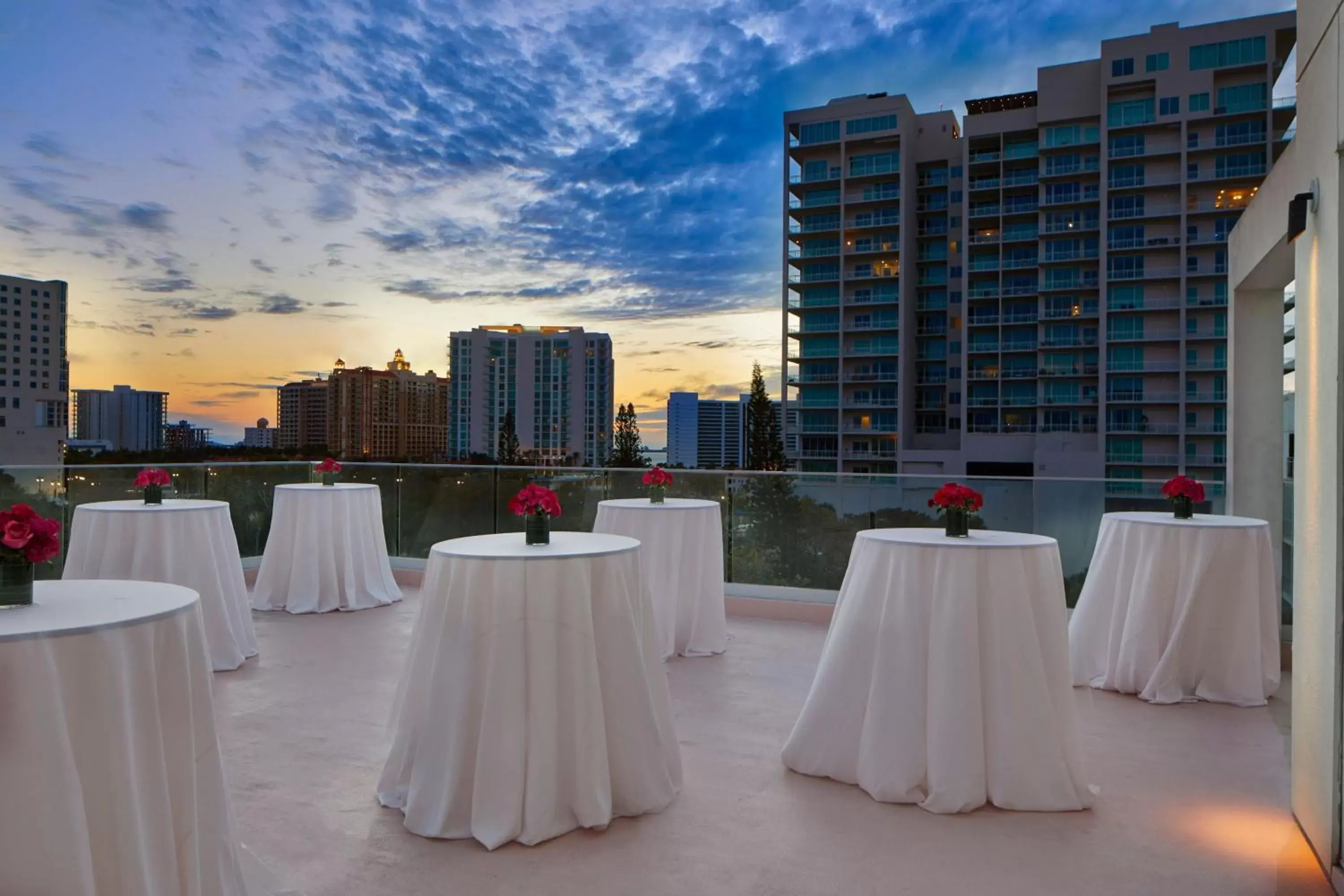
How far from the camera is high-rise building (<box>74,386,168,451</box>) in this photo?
64.9ft

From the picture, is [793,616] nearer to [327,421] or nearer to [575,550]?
[575,550]

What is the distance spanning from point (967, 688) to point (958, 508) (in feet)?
2.37

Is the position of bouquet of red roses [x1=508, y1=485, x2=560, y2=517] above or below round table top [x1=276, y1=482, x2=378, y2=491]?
above

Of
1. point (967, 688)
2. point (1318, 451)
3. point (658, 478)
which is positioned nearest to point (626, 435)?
point (658, 478)

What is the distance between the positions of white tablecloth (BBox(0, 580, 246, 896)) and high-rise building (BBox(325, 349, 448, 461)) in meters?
21.9

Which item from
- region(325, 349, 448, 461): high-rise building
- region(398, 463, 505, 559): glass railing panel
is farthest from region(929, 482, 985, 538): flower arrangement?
region(325, 349, 448, 461): high-rise building

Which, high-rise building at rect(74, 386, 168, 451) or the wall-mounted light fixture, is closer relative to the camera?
the wall-mounted light fixture

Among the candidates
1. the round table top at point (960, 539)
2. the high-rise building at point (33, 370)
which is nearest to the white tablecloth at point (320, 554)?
the round table top at point (960, 539)

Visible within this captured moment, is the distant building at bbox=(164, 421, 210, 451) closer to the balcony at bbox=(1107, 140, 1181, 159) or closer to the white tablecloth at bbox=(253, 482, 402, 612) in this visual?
the white tablecloth at bbox=(253, 482, 402, 612)

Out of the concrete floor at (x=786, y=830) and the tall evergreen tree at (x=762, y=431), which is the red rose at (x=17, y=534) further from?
the tall evergreen tree at (x=762, y=431)

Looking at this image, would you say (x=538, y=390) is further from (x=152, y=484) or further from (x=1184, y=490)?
(x=1184, y=490)

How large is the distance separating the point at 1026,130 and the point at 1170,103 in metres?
6.62

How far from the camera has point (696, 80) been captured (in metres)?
25.8

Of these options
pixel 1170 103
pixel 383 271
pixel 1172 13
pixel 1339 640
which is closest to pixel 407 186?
pixel 383 271
